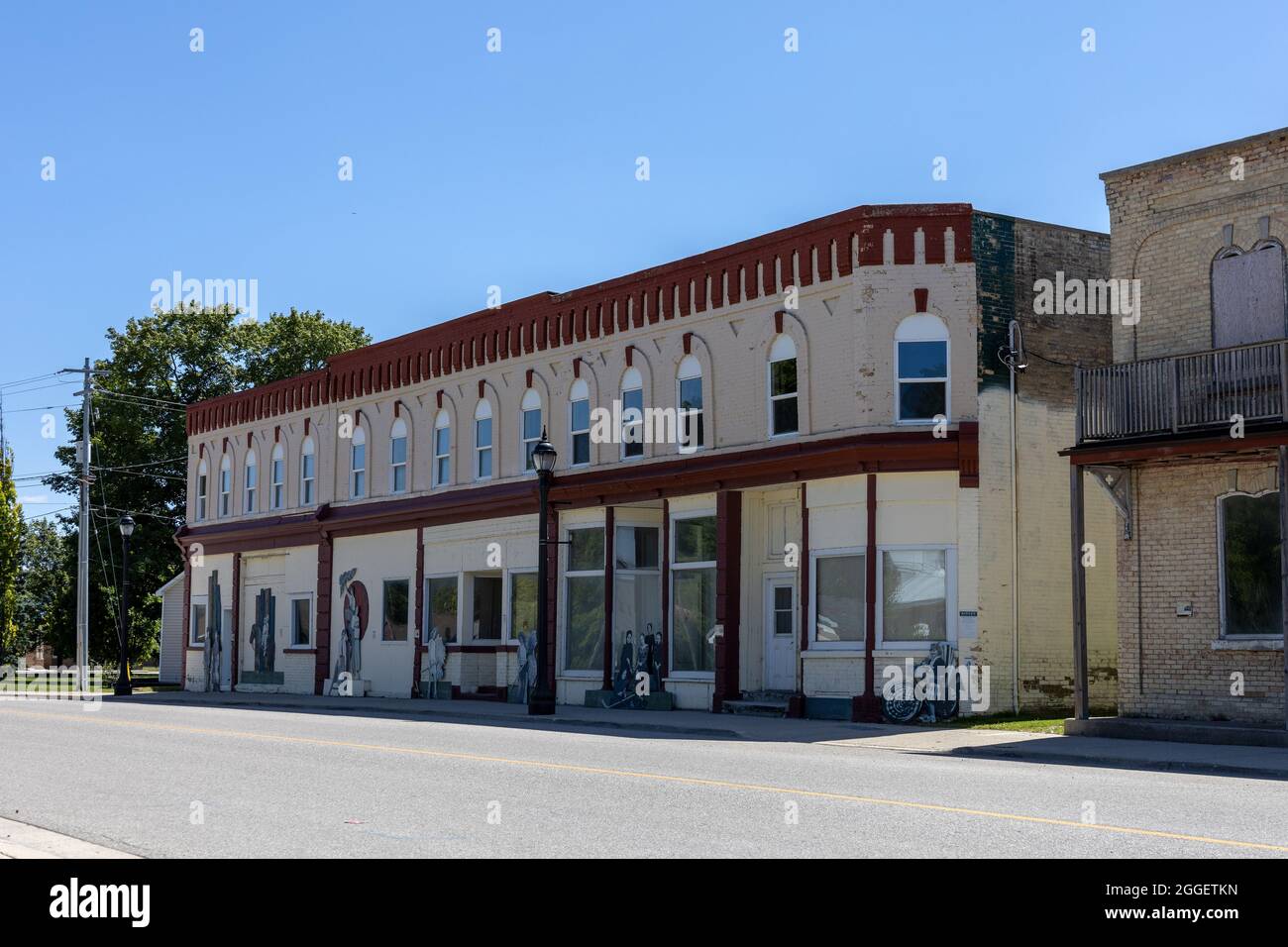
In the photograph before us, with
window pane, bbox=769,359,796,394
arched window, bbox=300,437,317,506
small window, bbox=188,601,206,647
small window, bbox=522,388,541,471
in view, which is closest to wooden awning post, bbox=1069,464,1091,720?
window pane, bbox=769,359,796,394

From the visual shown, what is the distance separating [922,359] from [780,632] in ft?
19.6

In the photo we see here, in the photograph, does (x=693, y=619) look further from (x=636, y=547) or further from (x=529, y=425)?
(x=529, y=425)

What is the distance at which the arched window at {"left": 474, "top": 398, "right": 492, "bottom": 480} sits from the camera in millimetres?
36031

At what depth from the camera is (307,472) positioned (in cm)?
4347

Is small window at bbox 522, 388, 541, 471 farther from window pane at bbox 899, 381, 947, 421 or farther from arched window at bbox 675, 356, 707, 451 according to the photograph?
window pane at bbox 899, 381, 947, 421

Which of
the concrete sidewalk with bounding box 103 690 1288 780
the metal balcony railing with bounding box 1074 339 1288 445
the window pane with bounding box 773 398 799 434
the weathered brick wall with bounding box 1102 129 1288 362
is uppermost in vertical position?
the weathered brick wall with bounding box 1102 129 1288 362

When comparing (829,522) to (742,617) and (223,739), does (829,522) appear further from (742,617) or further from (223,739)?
(223,739)

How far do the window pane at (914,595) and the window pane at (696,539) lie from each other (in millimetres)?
4506

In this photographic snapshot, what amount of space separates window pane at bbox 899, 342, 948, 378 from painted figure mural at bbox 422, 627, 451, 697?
1480cm

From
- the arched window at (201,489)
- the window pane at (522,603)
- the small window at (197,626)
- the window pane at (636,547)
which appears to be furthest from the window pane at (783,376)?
the arched window at (201,489)

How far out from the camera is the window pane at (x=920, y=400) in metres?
26.3

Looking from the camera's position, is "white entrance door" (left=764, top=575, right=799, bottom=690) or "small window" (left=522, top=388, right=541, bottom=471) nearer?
"white entrance door" (left=764, top=575, right=799, bottom=690)

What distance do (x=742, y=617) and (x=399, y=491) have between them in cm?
1324

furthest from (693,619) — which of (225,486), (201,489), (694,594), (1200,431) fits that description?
(201,489)
